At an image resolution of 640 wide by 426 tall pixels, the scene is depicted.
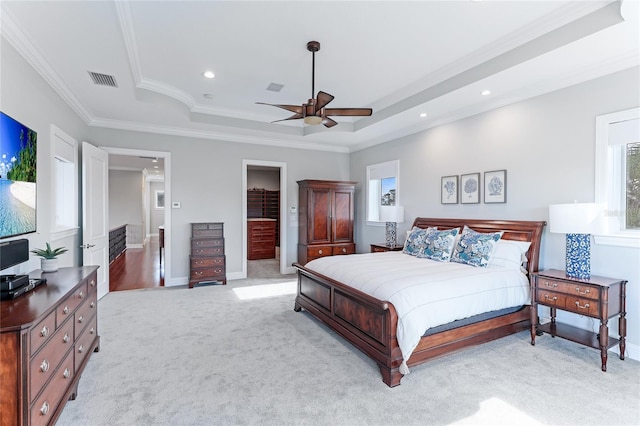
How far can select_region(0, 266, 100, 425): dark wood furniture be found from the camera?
1510 millimetres

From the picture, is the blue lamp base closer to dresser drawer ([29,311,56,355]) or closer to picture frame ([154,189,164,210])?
dresser drawer ([29,311,56,355])

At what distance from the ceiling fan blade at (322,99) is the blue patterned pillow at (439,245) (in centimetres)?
216

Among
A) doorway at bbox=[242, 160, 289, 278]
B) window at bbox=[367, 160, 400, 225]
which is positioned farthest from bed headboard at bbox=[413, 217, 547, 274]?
doorway at bbox=[242, 160, 289, 278]

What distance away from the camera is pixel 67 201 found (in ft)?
14.1

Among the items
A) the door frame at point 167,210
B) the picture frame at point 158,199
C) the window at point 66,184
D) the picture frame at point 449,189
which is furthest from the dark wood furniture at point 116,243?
the picture frame at point 449,189

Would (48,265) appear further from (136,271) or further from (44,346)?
(136,271)

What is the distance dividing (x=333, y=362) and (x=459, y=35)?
3.25 meters

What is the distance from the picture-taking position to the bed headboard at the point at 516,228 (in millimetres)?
3490

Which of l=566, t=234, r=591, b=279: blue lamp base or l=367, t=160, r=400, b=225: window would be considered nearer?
l=566, t=234, r=591, b=279: blue lamp base

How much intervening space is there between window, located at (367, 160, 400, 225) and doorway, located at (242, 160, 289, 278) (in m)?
1.74

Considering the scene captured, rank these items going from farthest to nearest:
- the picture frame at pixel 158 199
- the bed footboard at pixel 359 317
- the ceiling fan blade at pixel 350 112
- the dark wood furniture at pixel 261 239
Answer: the picture frame at pixel 158 199 → the dark wood furniture at pixel 261 239 → the ceiling fan blade at pixel 350 112 → the bed footboard at pixel 359 317

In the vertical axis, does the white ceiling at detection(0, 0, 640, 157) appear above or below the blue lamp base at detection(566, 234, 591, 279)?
above

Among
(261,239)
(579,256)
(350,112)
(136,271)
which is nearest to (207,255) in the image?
(136,271)

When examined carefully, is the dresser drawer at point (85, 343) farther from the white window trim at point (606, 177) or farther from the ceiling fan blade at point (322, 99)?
the white window trim at point (606, 177)
